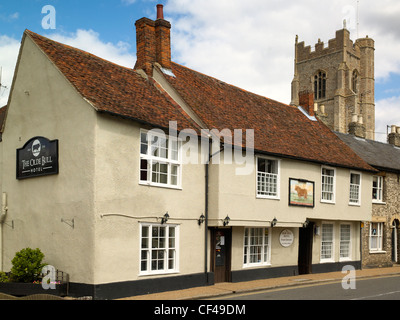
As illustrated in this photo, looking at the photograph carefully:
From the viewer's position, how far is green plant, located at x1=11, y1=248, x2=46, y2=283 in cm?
1432

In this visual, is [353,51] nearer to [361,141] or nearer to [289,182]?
[361,141]

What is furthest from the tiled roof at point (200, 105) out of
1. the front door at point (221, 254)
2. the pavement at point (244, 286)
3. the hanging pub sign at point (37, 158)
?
the pavement at point (244, 286)

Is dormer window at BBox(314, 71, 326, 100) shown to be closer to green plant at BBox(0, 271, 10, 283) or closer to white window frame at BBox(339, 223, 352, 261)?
white window frame at BBox(339, 223, 352, 261)

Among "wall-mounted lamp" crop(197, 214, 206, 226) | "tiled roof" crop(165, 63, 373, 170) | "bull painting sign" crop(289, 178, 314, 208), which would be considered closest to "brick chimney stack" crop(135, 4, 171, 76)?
"tiled roof" crop(165, 63, 373, 170)

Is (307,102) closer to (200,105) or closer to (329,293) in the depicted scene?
(200,105)

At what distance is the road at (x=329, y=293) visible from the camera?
1421cm

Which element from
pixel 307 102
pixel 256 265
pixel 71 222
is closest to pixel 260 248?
pixel 256 265

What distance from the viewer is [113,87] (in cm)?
1639

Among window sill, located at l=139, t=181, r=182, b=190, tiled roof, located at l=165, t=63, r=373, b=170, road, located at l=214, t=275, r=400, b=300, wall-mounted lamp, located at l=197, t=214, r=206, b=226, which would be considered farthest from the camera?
tiled roof, located at l=165, t=63, r=373, b=170

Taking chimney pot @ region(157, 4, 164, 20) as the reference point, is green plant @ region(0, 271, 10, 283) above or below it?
below

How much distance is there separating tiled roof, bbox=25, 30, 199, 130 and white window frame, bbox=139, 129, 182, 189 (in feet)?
1.51

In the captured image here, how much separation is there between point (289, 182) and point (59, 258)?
9.62 m

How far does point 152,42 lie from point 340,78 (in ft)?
218

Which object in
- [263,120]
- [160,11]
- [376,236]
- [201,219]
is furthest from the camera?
[376,236]
